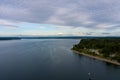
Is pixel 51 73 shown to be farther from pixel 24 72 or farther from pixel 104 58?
pixel 104 58

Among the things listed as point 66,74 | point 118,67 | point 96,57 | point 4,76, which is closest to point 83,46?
point 96,57

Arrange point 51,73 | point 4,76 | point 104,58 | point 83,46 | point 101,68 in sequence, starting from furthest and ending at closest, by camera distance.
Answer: point 83,46 < point 104,58 < point 101,68 < point 51,73 < point 4,76

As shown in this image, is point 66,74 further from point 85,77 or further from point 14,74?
point 14,74

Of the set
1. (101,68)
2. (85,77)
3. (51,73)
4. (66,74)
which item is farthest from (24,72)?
(101,68)

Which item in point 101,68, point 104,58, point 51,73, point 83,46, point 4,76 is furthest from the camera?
point 83,46

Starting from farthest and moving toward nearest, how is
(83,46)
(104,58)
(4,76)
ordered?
(83,46)
(104,58)
(4,76)

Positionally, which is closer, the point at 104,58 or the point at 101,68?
the point at 101,68

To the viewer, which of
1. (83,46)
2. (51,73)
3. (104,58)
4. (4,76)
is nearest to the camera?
(4,76)

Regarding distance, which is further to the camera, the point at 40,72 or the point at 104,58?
the point at 104,58
